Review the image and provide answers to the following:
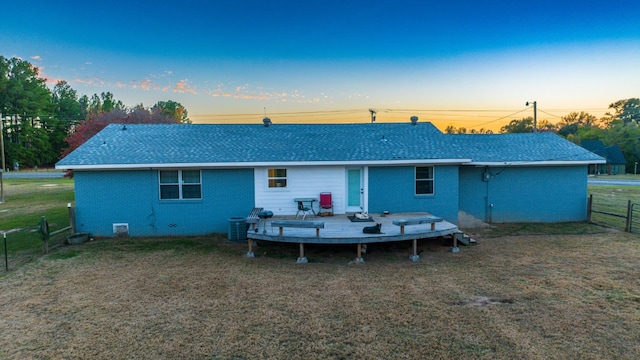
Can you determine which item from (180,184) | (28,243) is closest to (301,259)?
(180,184)

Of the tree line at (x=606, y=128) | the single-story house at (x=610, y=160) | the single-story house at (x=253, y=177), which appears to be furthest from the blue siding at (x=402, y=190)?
the tree line at (x=606, y=128)

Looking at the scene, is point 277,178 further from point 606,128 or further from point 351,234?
point 606,128

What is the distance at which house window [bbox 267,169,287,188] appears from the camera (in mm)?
10883

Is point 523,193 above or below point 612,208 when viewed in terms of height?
above

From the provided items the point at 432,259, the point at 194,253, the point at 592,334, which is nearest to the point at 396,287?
the point at 432,259

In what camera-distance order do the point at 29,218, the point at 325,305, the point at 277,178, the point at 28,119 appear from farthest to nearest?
the point at 28,119 → the point at 29,218 → the point at 277,178 → the point at 325,305

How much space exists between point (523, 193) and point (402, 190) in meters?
5.66

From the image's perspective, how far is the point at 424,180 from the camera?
36.4 ft

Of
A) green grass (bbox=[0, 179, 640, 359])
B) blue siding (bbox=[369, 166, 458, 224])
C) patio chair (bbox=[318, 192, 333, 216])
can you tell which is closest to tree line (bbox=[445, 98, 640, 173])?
blue siding (bbox=[369, 166, 458, 224])

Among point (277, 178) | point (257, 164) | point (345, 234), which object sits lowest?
point (345, 234)

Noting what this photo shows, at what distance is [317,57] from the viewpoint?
19453 millimetres

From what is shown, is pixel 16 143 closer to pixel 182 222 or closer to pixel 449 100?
pixel 182 222

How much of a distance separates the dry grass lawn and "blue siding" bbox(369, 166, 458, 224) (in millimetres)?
2305

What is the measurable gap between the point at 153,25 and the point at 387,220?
17.4m
